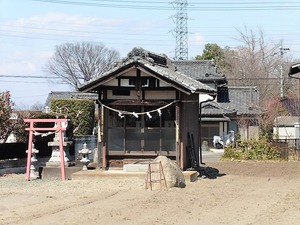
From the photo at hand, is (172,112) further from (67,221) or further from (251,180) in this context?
(67,221)

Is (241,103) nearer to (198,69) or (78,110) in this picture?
(198,69)

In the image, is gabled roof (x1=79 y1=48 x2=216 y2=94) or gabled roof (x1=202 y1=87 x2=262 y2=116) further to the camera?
gabled roof (x1=202 y1=87 x2=262 y2=116)

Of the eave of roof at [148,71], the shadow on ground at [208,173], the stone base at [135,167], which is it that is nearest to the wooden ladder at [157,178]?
the stone base at [135,167]

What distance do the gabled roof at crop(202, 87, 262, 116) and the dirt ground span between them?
26827 mm

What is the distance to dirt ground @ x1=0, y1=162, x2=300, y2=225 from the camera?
34.7ft

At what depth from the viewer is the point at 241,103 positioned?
165ft

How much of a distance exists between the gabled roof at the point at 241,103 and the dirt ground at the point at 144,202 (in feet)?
88.0

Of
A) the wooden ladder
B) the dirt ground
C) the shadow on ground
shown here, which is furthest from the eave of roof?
the shadow on ground

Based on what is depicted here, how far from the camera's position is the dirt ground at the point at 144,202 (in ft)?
34.7

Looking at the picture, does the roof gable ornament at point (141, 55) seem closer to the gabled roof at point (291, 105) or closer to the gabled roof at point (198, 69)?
the gabled roof at point (198, 69)

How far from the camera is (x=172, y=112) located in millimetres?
19203

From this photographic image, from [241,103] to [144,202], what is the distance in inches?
1518

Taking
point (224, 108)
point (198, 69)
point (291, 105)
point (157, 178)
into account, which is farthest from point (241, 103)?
point (157, 178)

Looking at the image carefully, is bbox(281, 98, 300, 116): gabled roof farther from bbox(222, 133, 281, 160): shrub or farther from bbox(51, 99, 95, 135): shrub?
bbox(51, 99, 95, 135): shrub
